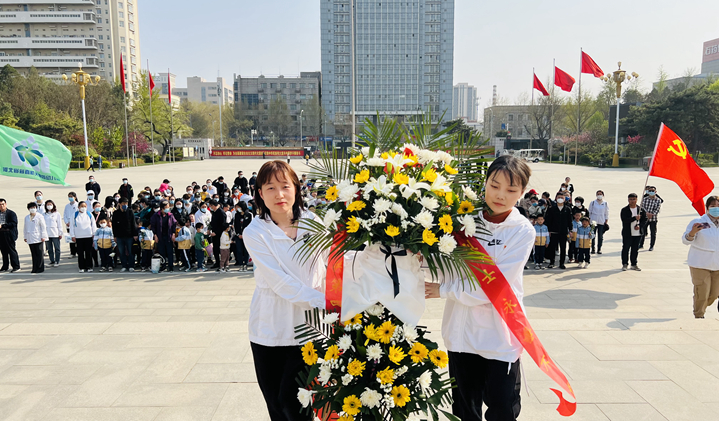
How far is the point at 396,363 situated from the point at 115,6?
92.9 m

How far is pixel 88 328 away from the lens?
5.02 metres

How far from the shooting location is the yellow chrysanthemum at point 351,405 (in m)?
2.00

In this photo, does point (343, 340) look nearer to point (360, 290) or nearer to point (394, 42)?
point (360, 290)

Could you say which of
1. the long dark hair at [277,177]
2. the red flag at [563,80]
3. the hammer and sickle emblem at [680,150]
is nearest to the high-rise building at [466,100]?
the red flag at [563,80]

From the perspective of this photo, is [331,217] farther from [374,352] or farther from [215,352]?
[215,352]

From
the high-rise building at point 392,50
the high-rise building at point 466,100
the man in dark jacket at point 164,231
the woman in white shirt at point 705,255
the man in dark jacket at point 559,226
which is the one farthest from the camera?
the high-rise building at point 466,100

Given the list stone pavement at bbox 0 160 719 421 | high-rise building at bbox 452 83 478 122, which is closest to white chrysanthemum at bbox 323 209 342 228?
stone pavement at bbox 0 160 719 421

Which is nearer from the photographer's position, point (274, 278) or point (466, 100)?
point (274, 278)

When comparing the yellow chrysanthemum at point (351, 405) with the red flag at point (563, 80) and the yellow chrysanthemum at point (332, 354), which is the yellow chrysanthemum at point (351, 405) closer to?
the yellow chrysanthemum at point (332, 354)

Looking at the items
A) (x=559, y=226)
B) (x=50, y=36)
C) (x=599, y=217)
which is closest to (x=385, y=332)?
(x=559, y=226)

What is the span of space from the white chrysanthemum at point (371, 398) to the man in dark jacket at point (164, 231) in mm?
8178

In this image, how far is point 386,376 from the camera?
1982 mm

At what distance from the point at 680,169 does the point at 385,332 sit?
21.0ft

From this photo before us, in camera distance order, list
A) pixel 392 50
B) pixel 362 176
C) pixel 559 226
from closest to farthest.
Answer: pixel 362 176 → pixel 559 226 → pixel 392 50
